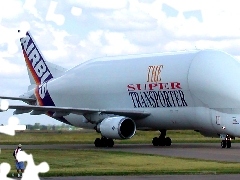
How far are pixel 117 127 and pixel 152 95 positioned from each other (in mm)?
4099

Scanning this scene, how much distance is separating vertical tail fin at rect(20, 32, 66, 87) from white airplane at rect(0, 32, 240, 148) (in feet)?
12.0

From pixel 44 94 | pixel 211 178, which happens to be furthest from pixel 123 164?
pixel 44 94

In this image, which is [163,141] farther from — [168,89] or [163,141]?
[168,89]

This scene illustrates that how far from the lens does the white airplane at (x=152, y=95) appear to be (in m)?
43.4

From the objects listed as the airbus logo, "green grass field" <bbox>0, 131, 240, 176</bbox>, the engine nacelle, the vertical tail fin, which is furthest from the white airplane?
"green grass field" <bbox>0, 131, 240, 176</bbox>

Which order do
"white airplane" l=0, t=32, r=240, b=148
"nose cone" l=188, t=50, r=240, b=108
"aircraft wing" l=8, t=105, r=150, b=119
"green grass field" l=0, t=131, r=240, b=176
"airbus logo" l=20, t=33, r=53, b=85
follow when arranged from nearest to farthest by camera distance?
"green grass field" l=0, t=131, r=240, b=176, "nose cone" l=188, t=50, r=240, b=108, "white airplane" l=0, t=32, r=240, b=148, "aircraft wing" l=8, t=105, r=150, b=119, "airbus logo" l=20, t=33, r=53, b=85

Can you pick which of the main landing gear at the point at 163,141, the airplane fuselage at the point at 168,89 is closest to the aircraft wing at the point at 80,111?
the airplane fuselage at the point at 168,89

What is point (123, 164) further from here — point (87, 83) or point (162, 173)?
point (87, 83)

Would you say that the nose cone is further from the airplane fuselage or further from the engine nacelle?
the engine nacelle

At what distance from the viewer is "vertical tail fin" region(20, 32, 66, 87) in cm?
5961

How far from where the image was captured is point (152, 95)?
47.3 metres

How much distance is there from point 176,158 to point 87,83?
20.5 meters

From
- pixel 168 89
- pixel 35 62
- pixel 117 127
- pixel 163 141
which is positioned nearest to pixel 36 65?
pixel 35 62

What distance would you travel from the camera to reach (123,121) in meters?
45.7
